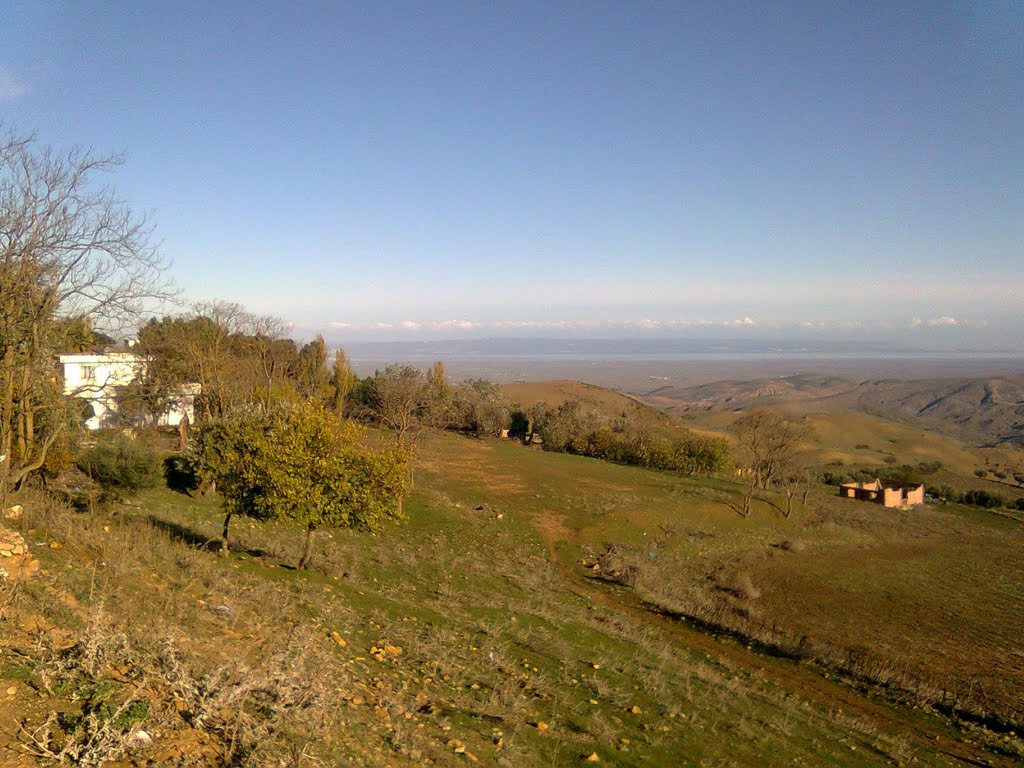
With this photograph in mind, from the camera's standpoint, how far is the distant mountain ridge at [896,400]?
369 ft

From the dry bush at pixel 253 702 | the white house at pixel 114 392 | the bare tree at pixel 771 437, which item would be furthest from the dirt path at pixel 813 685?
the white house at pixel 114 392

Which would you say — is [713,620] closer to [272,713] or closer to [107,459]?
[272,713]

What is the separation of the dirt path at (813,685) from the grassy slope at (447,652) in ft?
0.22

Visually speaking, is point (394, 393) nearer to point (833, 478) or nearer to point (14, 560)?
point (14, 560)

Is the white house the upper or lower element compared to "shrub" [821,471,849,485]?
upper

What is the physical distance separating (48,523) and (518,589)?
11.9 m

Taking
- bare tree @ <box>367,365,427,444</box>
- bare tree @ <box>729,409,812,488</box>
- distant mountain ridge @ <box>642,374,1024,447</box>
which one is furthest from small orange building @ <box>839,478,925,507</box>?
distant mountain ridge @ <box>642,374,1024,447</box>

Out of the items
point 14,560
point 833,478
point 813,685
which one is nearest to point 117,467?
point 14,560

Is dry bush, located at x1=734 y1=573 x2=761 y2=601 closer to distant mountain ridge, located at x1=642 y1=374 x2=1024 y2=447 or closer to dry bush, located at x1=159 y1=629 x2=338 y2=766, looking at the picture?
dry bush, located at x1=159 y1=629 x2=338 y2=766

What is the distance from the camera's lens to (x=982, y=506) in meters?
47.8

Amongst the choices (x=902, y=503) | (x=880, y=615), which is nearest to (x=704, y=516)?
(x=880, y=615)

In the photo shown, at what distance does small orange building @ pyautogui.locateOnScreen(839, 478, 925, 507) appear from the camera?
42875mm

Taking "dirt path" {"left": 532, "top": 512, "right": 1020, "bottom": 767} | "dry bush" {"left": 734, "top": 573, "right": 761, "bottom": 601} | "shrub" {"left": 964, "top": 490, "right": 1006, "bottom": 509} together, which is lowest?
"shrub" {"left": 964, "top": 490, "right": 1006, "bottom": 509}

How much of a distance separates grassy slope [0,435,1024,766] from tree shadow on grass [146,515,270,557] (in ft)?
0.40
